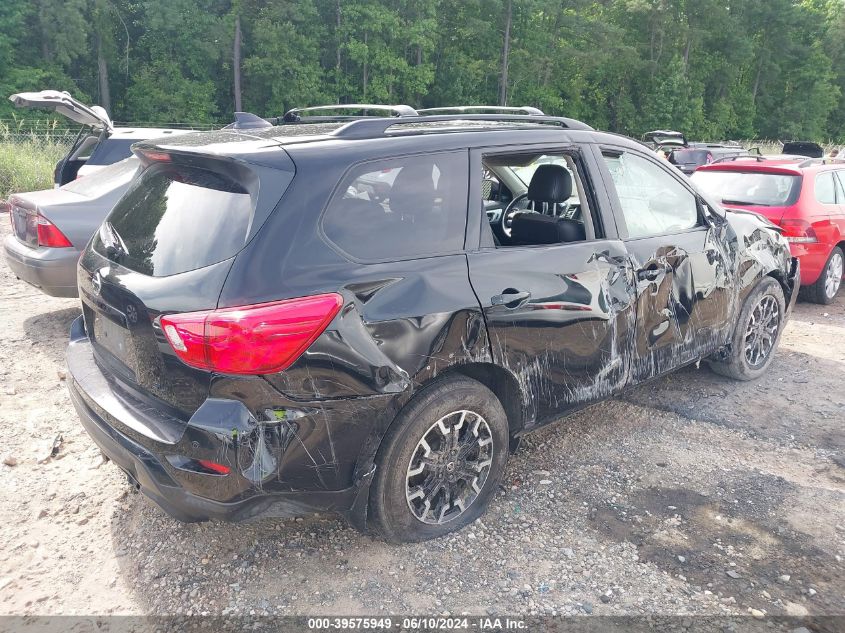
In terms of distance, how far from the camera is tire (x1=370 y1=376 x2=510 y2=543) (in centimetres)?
293

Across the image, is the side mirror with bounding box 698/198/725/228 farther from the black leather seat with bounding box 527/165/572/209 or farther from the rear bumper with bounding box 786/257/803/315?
the rear bumper with bounding box 786/257/803/315

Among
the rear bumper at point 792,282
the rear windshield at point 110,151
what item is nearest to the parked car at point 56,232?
the rear windshield at point 110,151

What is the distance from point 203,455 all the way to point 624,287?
90.1 inches

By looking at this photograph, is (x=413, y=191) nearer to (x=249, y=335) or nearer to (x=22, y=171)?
(x=249, y=335)

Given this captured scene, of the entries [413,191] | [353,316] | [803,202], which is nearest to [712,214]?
[413,191]

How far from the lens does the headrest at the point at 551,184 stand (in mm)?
3906

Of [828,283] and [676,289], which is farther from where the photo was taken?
[828,283]

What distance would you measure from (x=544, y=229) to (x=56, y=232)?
12.9 feet

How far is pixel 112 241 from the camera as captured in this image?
10.5 feet

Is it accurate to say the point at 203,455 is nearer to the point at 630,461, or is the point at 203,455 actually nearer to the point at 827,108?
the point at 630,461

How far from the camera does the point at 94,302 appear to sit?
3.12m

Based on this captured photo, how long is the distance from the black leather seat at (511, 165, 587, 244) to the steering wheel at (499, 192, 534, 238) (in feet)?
0.21

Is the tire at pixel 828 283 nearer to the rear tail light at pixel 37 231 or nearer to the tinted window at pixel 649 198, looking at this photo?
the tinted window at pixel 649 198

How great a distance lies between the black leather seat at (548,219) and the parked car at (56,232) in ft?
10.3
